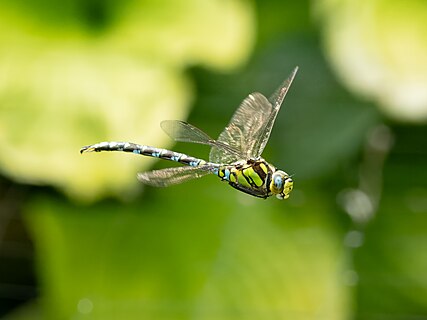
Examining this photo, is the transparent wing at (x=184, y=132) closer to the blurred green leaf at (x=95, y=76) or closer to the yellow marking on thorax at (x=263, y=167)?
the yellow marking on thorax at (x=263, y=167)

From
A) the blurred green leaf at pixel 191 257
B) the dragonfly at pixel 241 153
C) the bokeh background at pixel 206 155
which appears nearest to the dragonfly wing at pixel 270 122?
the dragonfly at pixel 241 153

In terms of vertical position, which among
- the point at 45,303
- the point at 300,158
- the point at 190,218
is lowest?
the point at 45,303

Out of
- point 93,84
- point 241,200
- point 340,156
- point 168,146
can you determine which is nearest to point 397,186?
point 340,156

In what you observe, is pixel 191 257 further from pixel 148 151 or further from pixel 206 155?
pixel 148 151

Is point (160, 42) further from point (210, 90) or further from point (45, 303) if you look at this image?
point (45, 303)

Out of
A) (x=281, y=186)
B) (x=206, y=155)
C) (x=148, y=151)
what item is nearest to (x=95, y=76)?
(x=206, y=155)

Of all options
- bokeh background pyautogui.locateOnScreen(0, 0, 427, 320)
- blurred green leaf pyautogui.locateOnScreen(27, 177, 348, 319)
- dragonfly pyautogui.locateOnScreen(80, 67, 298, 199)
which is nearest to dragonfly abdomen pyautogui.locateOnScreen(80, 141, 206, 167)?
dragonfly pyautogui.locateOnScreen(80, 67, 298, 199)
